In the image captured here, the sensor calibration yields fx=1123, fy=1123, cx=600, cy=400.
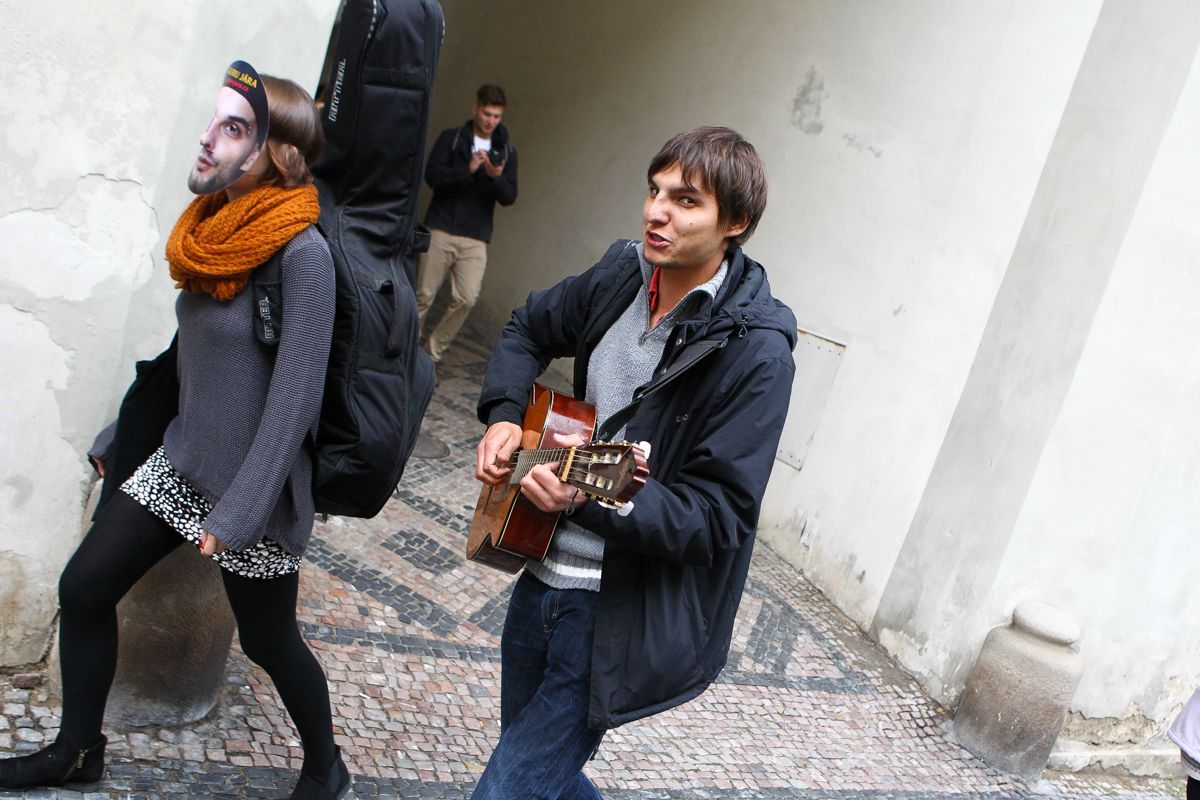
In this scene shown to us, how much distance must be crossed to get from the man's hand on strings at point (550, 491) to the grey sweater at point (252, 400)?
69cm

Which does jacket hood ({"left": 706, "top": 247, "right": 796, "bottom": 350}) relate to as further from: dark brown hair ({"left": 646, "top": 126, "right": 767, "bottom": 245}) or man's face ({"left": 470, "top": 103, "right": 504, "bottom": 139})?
man's face ({"left": 470, "top": 103, "right": 504, "bottom": 139})

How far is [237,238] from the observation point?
8.20ft

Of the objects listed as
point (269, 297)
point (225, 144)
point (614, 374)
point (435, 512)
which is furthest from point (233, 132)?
point (435, 512)

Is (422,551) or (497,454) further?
(422,551)

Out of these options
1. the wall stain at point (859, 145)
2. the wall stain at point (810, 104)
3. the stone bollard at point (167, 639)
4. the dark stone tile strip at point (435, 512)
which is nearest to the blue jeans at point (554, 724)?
the stone bollard at point (167, 639)

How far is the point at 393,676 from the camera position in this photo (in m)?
4.11

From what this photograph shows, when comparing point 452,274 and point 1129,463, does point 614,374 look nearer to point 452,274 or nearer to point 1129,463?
point 1129,463

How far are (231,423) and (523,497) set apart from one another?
743mm

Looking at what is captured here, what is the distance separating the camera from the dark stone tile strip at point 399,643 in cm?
422

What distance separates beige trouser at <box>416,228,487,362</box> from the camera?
776 cm

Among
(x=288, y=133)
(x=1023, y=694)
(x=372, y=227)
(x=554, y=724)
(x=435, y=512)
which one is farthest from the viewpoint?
(x=435, y=512)

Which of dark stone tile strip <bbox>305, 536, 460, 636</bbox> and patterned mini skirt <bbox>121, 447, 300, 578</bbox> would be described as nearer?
patterned mini skirt <bbox>121, 447, 300, 578</bbox>

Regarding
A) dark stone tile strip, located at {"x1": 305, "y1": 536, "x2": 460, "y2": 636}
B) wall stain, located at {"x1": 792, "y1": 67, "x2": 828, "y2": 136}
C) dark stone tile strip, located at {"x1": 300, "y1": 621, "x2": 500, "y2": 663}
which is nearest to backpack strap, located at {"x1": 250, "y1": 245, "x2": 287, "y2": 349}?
dark stone tile strip, located at {"x1": 300, "y1": 621, "x2": 500, "y2": 663}

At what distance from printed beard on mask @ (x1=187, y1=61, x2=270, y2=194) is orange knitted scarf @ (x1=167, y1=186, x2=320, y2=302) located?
7 cm
